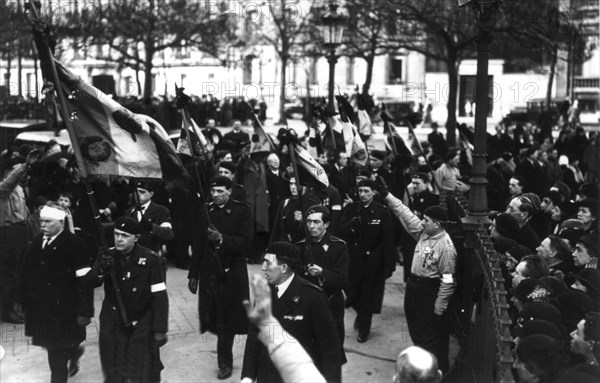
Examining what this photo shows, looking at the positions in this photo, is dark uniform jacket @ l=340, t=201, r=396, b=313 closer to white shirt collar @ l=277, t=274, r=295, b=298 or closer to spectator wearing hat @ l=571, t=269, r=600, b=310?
spectator wearing hat @ l=571, t=269, r=600, b=310

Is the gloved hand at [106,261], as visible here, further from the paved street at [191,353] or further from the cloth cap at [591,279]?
the cloth cap at [591,279]

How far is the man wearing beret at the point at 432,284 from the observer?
7617 millimetres

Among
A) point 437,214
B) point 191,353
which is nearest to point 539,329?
point 437,214

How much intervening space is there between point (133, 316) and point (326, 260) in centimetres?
175

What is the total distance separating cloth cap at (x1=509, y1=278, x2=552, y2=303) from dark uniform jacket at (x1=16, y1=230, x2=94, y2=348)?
3575 mm

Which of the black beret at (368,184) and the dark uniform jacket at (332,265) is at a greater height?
the black beret at (368,184)

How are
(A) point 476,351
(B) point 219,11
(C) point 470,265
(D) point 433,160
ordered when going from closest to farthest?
(A) point 476,351
(C) point 470,265
(D) point 433,160
(B) point 219,11

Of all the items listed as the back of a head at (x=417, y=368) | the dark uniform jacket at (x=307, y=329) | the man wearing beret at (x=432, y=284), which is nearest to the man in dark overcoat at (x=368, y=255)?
the man wearing beret at (x=432, y=284)

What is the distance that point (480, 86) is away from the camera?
8945mm

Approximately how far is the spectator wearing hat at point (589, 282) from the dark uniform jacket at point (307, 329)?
5.89ft

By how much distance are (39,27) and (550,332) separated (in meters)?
4.76

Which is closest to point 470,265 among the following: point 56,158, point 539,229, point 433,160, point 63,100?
point 539,229

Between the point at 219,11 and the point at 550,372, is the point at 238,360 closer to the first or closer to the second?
the point at 550,372

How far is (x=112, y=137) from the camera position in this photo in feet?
25.3
